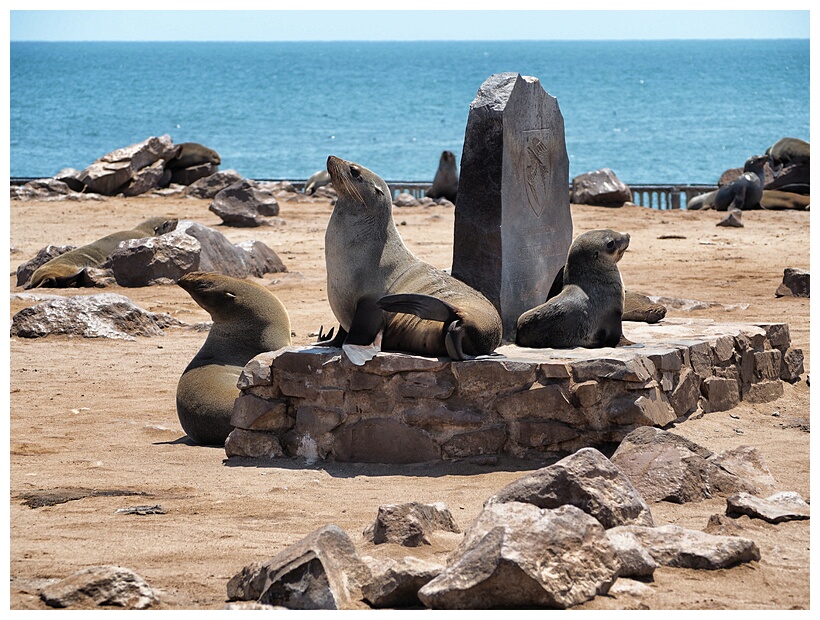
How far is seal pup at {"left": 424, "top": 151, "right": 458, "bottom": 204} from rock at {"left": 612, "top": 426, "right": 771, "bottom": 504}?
16.0 meters

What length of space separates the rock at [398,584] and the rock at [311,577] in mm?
47

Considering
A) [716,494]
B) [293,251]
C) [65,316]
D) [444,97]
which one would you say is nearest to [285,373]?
[716,494]

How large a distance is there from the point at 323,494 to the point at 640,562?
223 cm

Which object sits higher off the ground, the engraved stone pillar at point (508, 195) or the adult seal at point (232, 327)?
the engraved stone pillar at point (508, 195)

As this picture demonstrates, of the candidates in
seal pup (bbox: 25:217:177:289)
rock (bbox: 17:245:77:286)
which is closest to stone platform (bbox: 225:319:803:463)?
seal pup (bbox: 25:217:177:289)

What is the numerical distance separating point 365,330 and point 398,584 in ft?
9.37

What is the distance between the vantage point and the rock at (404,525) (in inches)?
190

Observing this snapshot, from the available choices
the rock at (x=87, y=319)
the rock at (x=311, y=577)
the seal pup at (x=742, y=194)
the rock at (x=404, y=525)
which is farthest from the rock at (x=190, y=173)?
the rock at (x=311, y=577)

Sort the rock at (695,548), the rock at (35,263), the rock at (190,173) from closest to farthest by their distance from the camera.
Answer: the rock at (695,548)
the rock at (35,263)
the rock at (190,173)

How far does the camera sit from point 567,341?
23.5 ft

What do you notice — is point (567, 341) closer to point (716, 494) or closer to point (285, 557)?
point (716, 494)

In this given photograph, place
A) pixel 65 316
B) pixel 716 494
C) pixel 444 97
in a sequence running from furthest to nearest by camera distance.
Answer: pixel 444 97 < pixel 65 316 < pixel 716 494

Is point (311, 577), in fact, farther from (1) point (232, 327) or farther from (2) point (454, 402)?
(1) point (232, 327)

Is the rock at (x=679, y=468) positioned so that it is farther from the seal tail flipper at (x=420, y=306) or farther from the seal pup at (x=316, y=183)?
the seal pup at (x=316, y=183)
